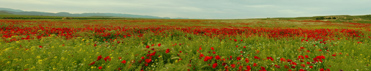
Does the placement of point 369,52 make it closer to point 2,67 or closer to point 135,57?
point 135,57

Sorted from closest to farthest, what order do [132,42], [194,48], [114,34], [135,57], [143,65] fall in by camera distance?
1. [143,65]
2. [135,57]
3. [194,48]
4. [132,42]
5. [114,34]

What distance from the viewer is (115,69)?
3.44 meters

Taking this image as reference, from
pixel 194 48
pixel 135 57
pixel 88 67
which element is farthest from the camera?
pixel 194 48

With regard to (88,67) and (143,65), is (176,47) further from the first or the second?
(88,67)

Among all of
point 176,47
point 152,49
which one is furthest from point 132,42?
point 152,49

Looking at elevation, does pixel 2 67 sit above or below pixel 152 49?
below

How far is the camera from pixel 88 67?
3.47 m

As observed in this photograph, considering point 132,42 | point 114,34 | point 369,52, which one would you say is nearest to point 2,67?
point 132,42

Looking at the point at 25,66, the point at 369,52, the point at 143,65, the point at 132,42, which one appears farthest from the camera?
the point at 132,42

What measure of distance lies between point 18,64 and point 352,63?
7592 millimetres

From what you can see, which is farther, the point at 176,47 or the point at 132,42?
the point at 132,42

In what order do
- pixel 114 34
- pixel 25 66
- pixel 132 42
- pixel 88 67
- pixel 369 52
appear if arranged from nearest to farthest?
pixel 25 66
pixel 88 67
pixel 369 52
pixel 132 42
pixel 114 34

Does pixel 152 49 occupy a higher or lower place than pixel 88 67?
higher

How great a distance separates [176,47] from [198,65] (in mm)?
1953
